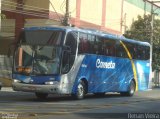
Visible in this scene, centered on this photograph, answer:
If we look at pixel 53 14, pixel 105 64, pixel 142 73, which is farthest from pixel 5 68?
pixel 105 64

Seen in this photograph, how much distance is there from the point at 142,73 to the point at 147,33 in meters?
24.3

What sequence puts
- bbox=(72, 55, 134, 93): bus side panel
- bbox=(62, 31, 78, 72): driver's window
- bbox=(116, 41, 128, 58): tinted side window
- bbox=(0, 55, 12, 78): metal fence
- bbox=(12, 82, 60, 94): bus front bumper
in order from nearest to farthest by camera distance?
bbox=(12, 82, 60, 94): bus front bumper < bbox=(62, 31, 78, 72): driver's window < bbox=(72, 55, 134, 93): bus side panel < bbox=(116, 41, 128, 58): tinted side window < bbox=(0, 55, 12, 78): metal fence

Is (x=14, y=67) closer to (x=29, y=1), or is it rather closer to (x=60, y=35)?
(x=60, y=35)

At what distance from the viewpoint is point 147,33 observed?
56.3 metres

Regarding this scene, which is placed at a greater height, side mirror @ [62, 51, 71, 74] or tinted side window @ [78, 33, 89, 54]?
tinted side window @ [78, 33, 89, 54]

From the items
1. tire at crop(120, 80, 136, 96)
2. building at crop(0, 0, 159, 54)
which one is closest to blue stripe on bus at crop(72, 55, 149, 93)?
tire at crop(120, 80, 136, 96)

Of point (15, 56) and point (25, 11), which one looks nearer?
point (15, 56)

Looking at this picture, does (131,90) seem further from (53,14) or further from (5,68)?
(53,14)

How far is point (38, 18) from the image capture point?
1650 inches

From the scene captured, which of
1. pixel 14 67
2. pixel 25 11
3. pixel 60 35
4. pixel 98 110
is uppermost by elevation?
pixel 25 11

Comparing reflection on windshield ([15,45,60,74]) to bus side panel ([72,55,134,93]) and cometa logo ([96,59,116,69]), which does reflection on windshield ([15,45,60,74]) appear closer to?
bus side panel ([72,55,134,93])

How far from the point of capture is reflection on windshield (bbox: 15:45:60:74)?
2272cm

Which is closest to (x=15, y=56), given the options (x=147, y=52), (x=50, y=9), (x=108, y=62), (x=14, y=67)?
(x=14, y=67)

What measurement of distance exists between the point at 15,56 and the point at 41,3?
60.4 ft
